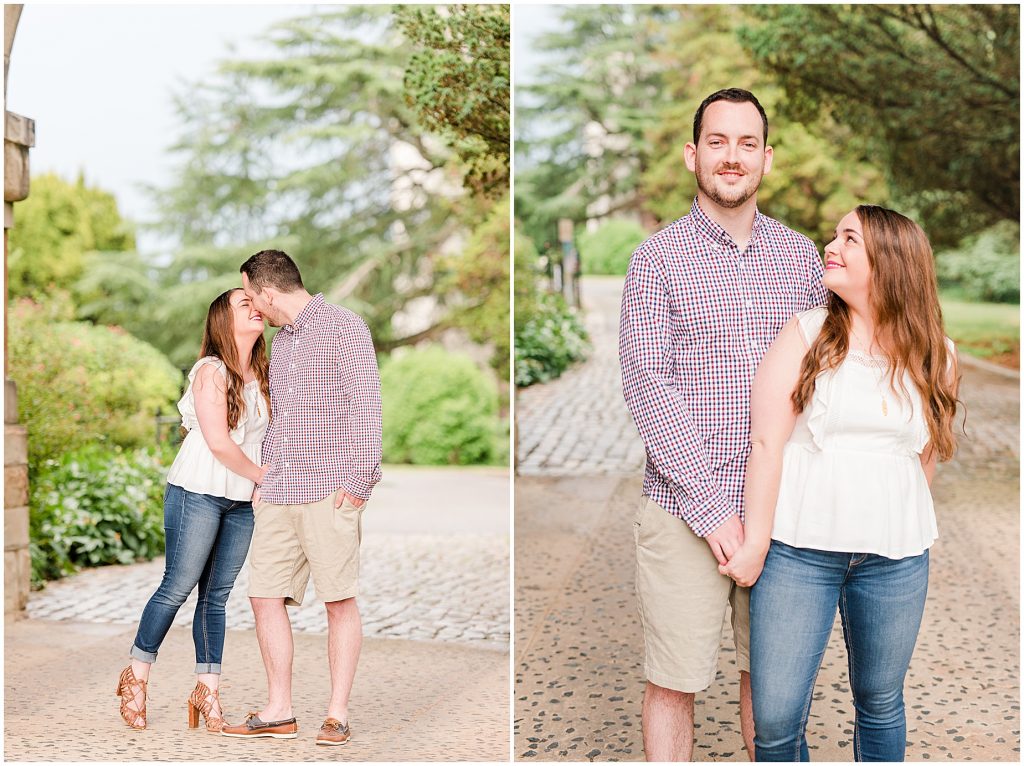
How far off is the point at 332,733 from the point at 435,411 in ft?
34.4

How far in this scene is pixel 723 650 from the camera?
14.4 feet

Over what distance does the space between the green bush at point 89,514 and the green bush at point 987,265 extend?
15.6m

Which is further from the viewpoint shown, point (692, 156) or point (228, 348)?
point (228, 348)

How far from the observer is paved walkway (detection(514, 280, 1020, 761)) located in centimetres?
333

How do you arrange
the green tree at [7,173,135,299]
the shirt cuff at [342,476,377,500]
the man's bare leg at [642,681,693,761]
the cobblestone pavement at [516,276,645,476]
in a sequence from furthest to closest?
the green tree at [7,173,135,299], the cobblestone pavement at [516,276,645,476], the shirt cuff at [342,476,377,500], the man's bare leg at [642,681,693,761]

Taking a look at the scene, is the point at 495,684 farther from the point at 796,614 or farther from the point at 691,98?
the point at 691,98

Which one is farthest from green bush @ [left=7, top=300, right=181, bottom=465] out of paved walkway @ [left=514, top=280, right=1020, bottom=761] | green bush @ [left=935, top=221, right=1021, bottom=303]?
green bush @ [left=935, top=221, right=1021, bottom=303]

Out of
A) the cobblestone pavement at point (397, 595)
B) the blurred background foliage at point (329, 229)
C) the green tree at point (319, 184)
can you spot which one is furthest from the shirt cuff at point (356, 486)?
the green tree at point (319, 184)

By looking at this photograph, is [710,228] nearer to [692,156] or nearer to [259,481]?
[692,156]

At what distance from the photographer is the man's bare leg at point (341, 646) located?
3.26 meters

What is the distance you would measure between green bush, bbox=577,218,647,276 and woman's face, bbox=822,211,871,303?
12782 millimetres

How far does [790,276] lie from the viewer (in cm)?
239

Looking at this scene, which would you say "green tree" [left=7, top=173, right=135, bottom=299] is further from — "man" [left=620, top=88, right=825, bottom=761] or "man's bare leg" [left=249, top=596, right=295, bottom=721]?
"man" [left=620, top=88, right=825, bottom=761]

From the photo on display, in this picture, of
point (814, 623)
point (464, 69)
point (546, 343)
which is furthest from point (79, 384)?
point (814, 623)
